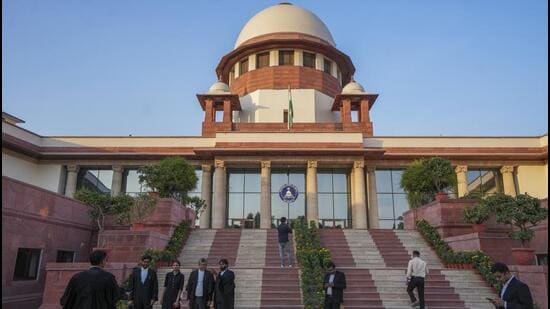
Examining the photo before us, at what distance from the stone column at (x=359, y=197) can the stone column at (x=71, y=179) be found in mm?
16225

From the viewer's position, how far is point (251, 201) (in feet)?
80.8

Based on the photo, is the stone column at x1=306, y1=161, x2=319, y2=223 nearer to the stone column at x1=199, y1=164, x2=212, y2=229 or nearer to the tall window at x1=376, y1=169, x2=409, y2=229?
the tall window at x1=376, y1=169, x2=409, y2=229

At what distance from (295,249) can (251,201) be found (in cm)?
974

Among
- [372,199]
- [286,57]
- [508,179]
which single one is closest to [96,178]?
[286,57]

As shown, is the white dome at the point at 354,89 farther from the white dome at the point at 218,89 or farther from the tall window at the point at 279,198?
the white dome at the point at 218,89

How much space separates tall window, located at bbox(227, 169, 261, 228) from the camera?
2430 cm

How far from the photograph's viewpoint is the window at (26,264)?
1177 cm

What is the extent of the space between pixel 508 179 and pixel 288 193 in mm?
12983

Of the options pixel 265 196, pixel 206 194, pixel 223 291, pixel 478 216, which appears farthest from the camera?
pixel 206 194

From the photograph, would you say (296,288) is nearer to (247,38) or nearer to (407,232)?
(407,232)

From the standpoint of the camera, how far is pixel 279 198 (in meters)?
24.6

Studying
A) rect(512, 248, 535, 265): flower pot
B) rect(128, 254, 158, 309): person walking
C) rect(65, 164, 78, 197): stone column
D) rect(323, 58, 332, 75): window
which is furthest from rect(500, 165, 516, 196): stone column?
rect(65, 164, 78, 197): stone column

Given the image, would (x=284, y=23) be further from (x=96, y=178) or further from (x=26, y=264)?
(x=26, y=264)

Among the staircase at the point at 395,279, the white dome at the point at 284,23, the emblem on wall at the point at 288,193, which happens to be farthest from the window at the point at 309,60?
the staircase at the point at 395,279
